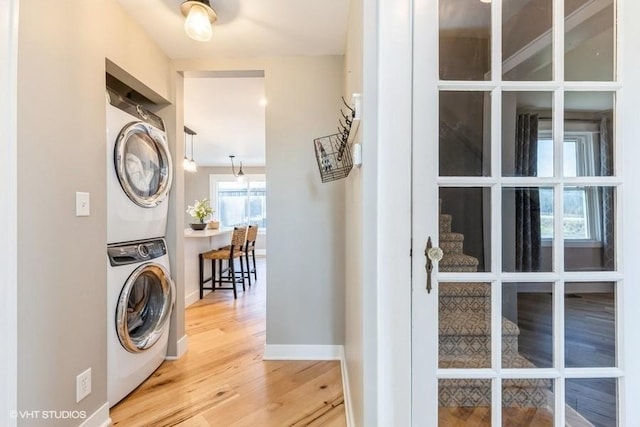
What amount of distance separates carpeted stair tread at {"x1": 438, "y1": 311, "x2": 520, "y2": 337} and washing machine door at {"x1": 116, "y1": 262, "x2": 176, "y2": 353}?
1.76 meters

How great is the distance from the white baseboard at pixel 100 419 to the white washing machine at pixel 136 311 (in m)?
0.10

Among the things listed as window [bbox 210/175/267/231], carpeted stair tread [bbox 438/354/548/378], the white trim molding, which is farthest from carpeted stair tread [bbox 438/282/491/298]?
window [bbox 210/175/267/231]

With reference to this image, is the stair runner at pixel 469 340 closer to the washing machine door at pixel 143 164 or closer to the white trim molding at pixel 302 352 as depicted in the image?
the white trim molding at pixel 302 352

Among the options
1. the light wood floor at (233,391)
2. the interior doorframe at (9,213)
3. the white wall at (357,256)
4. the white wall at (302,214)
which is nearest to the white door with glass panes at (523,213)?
the white wall at (357,256)

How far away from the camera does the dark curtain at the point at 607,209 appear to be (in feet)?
3.73

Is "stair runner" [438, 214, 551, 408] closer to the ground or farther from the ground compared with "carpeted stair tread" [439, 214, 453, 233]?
closer to the ground

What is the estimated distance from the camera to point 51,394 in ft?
4.34

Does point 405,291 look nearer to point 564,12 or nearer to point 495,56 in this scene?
point 495,56

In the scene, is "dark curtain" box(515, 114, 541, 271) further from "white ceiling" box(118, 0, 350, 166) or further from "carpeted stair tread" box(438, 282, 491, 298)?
"white ceiling" box(118, 0, 350, 166)

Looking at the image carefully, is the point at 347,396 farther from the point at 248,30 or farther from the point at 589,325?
the point at 248,30

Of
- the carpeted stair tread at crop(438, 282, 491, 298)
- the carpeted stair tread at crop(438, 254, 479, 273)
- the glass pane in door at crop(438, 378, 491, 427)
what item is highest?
the carpeted stair tread at crop(438, 254, 479, 273)

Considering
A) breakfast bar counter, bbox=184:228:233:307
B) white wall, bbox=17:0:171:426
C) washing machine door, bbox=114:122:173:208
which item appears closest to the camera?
white wall, bbox=17:0:171:426

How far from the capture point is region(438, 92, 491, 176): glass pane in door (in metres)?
1.13

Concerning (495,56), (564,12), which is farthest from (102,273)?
(564,12)
